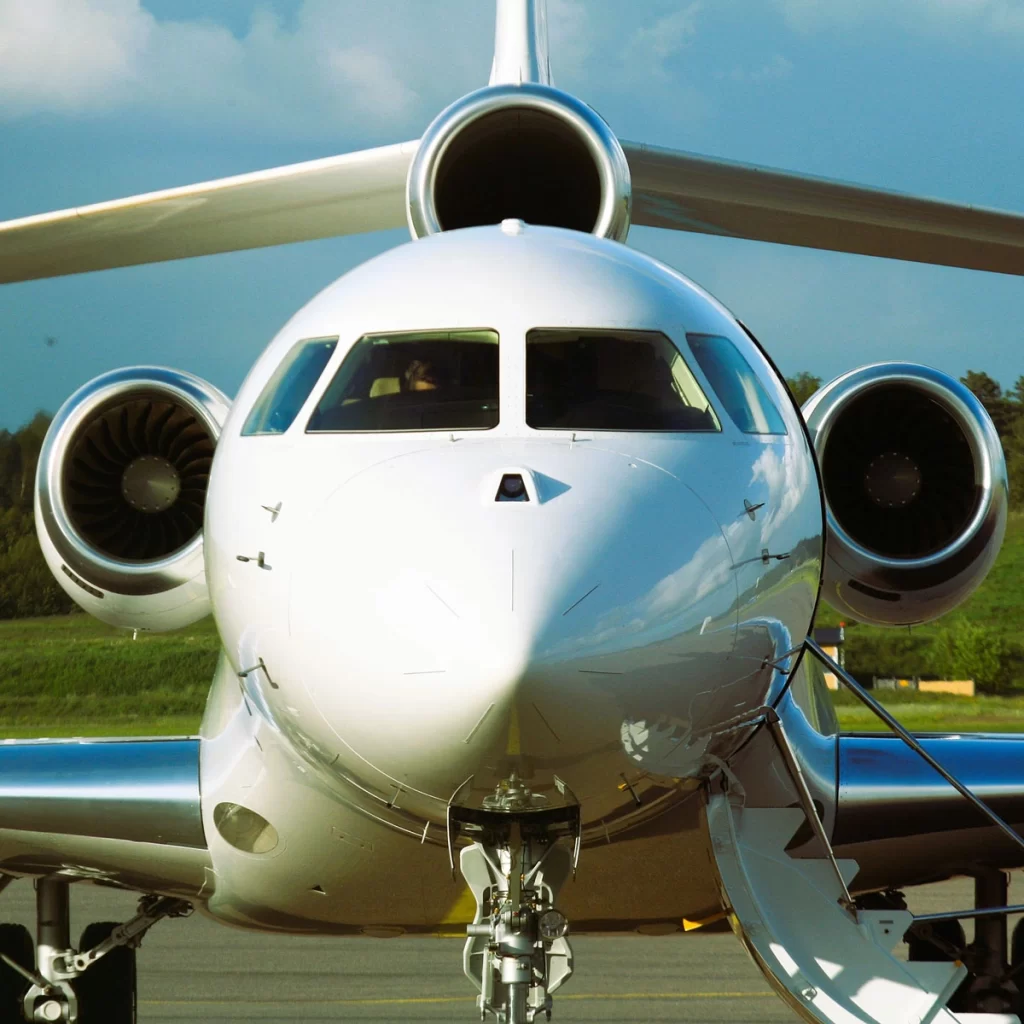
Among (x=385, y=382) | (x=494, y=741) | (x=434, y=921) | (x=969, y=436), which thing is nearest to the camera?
(x=494, y=741)

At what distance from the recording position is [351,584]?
180 inches

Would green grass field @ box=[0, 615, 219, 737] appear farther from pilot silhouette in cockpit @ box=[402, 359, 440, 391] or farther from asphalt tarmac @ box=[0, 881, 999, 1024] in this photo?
pilot silhouette in cockpit @ box=[402, 359, 440, 391]

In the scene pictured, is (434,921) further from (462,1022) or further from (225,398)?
(462,1022)

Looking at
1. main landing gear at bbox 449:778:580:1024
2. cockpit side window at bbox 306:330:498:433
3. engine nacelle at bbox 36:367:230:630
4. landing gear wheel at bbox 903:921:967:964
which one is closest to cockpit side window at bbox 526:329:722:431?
cockpit side window at bbox 306:330:498:433

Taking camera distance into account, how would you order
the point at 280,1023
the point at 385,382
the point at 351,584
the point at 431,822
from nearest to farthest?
the point at 351,584, the point at 431,822, the point at 385,382, the point at 280,1023

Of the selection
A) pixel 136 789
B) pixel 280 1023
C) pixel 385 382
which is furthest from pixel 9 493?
pixel 385 382

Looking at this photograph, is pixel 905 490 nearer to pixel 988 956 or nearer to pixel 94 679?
pixel 988 956

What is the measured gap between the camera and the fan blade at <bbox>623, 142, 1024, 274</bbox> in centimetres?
1012

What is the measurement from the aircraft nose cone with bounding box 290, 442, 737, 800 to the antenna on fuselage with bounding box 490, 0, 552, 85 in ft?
23.3

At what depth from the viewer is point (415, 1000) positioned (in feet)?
36.6

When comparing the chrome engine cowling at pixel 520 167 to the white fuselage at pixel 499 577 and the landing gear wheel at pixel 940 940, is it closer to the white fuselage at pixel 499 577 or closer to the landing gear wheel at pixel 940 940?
the white fuselage at pixel 499 577

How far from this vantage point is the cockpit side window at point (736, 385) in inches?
220

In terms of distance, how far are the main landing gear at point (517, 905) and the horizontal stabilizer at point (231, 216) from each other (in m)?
5.72

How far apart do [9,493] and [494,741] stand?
26187 mm
